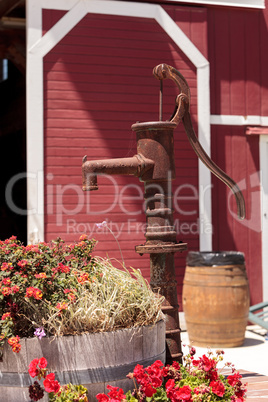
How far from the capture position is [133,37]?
255 inches

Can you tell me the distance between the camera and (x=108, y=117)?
635cm

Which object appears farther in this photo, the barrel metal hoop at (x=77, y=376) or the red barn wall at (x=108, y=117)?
the red barn wall at (x=108, y=117)

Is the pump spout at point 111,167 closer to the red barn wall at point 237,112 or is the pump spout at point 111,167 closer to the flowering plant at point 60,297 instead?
the flowering plant at point 60,297

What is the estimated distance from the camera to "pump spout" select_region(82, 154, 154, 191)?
8.99ft

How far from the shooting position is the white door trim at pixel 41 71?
604 centimetres

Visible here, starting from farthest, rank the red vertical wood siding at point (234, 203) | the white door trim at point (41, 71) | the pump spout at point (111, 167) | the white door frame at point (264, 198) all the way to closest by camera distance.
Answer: the white door frame at point (264, 198) < the red vertical wood siding at point (234, 203) < the white door trim at point (41, 71) < the pump spout at point (111, 167)

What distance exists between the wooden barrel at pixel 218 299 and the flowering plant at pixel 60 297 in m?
2.72

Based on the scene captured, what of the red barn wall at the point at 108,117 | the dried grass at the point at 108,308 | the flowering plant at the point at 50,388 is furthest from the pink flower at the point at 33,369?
the red barn wall at the point at 108,117

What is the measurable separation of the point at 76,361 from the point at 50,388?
0.15 meters

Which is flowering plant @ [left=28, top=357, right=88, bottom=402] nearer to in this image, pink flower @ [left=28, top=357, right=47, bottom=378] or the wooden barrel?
pink flower @ [left=28, top=357, right=47, bottom=378]

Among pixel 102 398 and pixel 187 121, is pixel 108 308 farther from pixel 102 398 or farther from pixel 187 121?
pixel 187 121

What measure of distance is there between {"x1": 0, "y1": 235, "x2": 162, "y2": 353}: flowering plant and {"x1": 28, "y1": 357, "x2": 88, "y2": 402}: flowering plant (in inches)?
4.6

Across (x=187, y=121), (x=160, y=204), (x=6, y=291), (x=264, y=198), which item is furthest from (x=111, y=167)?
(x=264, y=198)

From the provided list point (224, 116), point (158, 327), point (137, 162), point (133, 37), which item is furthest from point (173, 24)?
point (158, 327)
